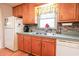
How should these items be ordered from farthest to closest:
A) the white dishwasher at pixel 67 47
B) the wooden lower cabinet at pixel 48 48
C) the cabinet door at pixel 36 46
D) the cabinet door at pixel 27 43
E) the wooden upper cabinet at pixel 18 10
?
the wooden upper cabinet at pixel 18 10 < the cabinet door at pixel 27 43 < the cabinet door at pixel 36 46 < the wooden lower cabinet at pixel 48 48 < the white dishwasher at pixel 67 47

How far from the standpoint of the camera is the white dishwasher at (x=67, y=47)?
6.29 ft

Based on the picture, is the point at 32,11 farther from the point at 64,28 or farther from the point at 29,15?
the point at 64,28

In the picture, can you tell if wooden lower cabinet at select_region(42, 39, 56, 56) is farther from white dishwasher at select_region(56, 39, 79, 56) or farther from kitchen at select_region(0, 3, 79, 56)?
white dishwasher at select_region(56, 39, 79, 56)

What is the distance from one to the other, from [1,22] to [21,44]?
56.6 inches

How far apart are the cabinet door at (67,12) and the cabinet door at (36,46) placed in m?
0.82

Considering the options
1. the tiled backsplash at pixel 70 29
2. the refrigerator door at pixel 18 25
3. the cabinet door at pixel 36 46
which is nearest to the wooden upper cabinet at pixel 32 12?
the refrigerator door at pixel 18 25

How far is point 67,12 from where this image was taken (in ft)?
7.41

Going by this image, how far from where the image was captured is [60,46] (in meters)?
2.14

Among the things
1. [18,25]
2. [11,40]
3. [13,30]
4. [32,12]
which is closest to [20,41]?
[11,40]

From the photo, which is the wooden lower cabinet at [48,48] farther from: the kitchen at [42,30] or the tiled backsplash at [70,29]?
the tiled backsplash at [70,29]

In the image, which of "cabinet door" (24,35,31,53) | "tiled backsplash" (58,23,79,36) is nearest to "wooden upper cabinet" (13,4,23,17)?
"cabinet door" (24,35,31,53)

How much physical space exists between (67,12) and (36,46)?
1243 mm

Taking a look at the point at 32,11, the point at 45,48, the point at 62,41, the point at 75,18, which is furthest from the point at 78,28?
the point at 32,11

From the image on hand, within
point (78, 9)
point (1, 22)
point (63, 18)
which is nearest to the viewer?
point (78, 9)
